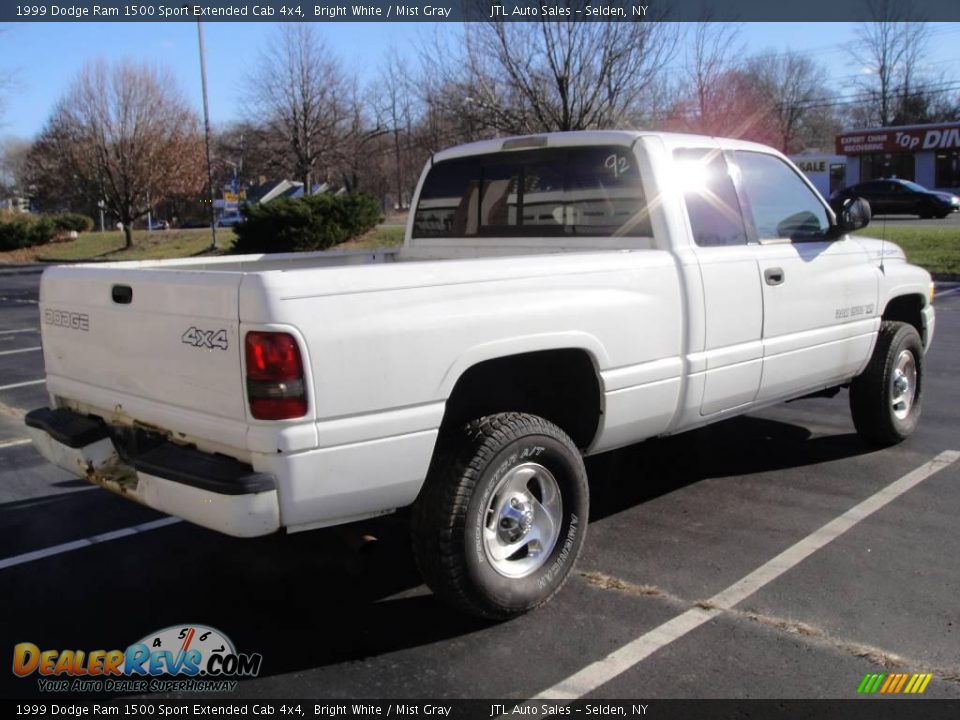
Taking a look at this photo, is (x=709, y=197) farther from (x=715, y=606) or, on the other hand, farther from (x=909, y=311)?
(x=909, y=311)

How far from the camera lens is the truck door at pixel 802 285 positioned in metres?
5.02

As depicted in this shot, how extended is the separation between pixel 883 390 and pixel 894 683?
10.1ft

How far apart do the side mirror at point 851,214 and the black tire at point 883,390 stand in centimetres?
87

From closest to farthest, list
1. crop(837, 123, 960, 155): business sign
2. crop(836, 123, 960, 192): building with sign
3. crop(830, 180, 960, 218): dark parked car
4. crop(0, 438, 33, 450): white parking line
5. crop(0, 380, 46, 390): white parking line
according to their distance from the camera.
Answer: crop(0, 438, 33, 450): white parking line < crop(0, 380, 46, 390): white parking line < crop(830, 180, 960, 218): dark parked car < crop(837, 123, 960, 155): business sign < crop(836, 123, 960, 192): building with sign

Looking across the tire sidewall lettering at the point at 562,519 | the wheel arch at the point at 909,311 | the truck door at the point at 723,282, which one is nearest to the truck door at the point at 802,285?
the truck door at the point at 723,282

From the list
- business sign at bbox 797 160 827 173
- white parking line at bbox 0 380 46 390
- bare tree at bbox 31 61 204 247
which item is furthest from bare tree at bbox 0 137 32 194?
white parking line at bbox 0 380 46 390

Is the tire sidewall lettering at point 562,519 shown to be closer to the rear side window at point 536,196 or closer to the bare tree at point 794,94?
the rear side window at point 536,196

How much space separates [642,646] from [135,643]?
6.51ft

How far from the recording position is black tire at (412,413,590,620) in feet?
11.6

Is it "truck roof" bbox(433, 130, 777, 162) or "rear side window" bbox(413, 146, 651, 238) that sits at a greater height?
"truck roof" bbox(433, 130, 777, 162)

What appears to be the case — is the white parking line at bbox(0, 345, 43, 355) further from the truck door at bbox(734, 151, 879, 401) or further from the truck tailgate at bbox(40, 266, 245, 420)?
the truck door at bbox(734, 151, 879, 401)

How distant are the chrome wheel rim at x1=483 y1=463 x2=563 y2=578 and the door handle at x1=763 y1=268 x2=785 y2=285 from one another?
182cm

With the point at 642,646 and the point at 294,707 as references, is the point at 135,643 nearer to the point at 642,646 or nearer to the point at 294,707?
the point at 294,707

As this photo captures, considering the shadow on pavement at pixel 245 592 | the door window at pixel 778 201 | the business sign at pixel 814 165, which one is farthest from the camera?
the business sign at pixel 814 165
